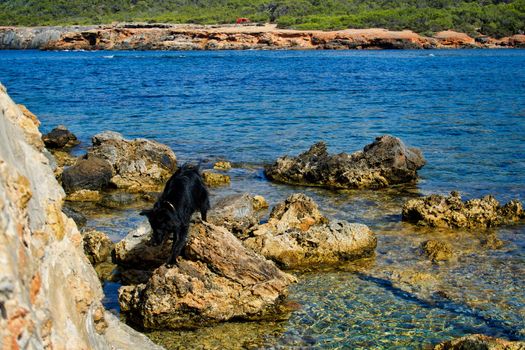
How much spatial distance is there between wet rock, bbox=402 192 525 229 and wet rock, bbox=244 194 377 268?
6.65ft

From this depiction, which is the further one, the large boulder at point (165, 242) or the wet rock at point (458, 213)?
the wet rock at point (458, 213)

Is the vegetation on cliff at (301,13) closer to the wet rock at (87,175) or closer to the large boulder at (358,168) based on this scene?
the large boulder at (358,168)

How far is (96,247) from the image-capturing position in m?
10.1

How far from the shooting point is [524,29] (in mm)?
103312

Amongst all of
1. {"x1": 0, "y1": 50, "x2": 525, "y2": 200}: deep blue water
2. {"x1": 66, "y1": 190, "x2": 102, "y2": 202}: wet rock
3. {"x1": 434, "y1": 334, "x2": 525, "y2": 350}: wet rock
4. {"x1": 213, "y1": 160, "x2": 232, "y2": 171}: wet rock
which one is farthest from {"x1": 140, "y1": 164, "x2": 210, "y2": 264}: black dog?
{"x1": 213, "y1": 160, "x2": 232, "y2": 171}: wet rock

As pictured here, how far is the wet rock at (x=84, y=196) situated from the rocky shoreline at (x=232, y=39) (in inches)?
3458

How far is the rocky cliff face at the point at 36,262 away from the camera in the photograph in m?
2.68

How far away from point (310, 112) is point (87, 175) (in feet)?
56.2

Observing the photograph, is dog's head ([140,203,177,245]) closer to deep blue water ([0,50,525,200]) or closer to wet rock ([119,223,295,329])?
wet rock ([119,223,295,329])

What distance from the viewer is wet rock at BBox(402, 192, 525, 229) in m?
12.1

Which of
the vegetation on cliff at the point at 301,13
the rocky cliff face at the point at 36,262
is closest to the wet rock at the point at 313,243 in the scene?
the rocky cliff face at the point at 36,262

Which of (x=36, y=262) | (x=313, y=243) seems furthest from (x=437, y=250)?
(x=36, y=262)

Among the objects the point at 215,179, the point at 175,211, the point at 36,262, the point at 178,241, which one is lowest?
the point at 215,179

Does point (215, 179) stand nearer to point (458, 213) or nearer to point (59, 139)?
point (458, 213)
